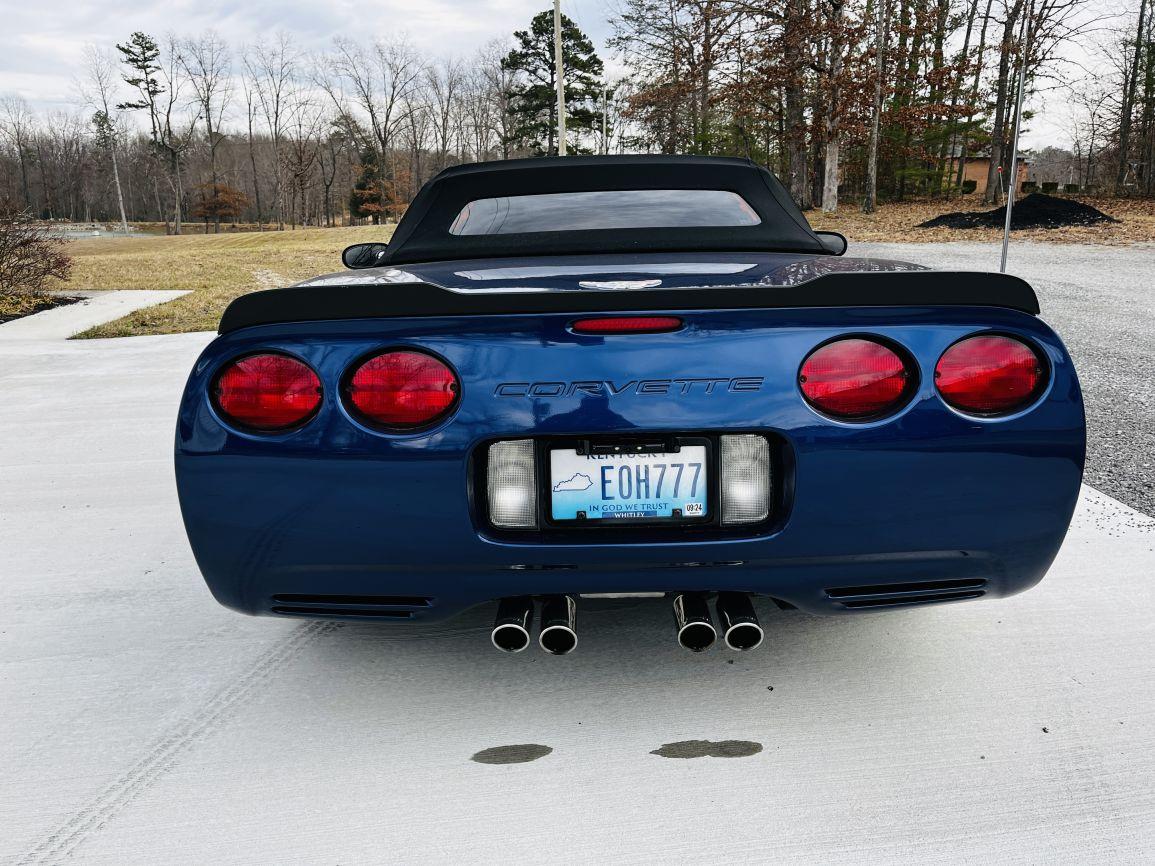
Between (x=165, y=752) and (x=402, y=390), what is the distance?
1034 mm

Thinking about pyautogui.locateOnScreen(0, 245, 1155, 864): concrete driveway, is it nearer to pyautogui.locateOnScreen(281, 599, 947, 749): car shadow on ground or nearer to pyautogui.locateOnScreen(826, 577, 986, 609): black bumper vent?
pyautogui.locateOnScreen(281, 599, 947, 749): car shadow on ground

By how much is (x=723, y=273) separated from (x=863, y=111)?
29861mm

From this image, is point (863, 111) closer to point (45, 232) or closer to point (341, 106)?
point (45, 232)

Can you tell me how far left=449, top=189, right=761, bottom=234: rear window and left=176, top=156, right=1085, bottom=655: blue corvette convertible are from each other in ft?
3.62

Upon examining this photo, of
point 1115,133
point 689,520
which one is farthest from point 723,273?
point 1115,133

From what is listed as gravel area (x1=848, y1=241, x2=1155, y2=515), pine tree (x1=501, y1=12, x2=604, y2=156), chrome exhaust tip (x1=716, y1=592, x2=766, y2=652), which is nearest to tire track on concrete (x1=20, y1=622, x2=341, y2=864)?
chrome exhaust tip (x1=716, y1=592, x2=766, y2=652)

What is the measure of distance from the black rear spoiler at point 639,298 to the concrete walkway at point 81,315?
9.46 meters

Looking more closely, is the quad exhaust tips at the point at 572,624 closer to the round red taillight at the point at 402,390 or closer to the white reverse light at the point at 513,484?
the white reverse light at the point at 513,484

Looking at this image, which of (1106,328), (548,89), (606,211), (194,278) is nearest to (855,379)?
(606,211)

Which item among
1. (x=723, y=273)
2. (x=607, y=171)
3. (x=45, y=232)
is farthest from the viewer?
(x=45, y=232)

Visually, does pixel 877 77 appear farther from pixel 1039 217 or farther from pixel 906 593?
pixel 906 593

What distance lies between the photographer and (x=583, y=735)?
1941mm

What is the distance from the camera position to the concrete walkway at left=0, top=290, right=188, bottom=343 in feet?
32.4

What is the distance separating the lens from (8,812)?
1.73m
